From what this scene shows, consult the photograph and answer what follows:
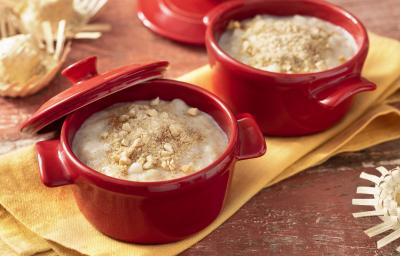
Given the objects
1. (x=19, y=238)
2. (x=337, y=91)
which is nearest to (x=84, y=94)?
(x=19, y=238)

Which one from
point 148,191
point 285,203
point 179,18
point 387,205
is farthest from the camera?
point 179,18

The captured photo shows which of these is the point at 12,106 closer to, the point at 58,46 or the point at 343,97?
the point at 58,46

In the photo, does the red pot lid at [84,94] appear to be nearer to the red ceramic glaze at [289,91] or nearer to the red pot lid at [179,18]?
the red ceramic glaze at [289,91]

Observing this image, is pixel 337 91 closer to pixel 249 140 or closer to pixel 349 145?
pixel 349 145

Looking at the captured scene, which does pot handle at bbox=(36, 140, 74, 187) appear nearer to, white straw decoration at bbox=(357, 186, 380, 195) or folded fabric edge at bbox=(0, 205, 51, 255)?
folded fabric edge at bbox=(0, 205, 51, 255)

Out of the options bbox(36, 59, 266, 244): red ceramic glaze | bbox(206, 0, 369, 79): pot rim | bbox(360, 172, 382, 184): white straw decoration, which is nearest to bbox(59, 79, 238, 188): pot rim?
bbox(36, 59, 266, 244): red ceramic glaze
